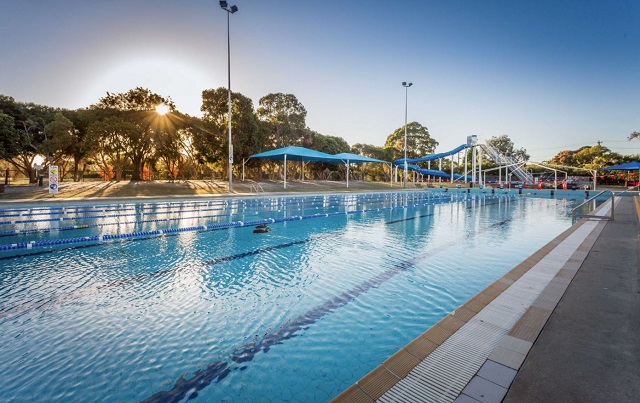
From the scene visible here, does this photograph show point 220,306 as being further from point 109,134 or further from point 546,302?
point 109,134

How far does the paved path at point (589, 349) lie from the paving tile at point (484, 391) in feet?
0.16

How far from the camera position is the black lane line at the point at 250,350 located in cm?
206

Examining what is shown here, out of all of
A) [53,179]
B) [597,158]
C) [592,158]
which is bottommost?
[53,179]

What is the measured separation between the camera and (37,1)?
12.7 metres

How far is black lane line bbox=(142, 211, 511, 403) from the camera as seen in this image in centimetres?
206

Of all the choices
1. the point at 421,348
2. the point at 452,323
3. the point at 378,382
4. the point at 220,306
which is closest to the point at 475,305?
the point at 452,323

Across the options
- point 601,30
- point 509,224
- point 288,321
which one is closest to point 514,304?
point 288,321

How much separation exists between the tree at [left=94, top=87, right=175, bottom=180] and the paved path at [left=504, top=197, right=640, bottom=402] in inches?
1024

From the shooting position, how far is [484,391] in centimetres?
173

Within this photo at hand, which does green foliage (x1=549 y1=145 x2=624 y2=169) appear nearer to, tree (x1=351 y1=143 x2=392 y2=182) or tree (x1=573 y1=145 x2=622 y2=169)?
tree (x1=573 y1=145 x2=622 y2=169)

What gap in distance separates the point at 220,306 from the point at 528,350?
3.06 metres

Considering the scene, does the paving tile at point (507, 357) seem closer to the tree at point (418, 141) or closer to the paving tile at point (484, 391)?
the paving tile at point (484, 391)

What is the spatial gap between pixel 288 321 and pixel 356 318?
747 millimetres

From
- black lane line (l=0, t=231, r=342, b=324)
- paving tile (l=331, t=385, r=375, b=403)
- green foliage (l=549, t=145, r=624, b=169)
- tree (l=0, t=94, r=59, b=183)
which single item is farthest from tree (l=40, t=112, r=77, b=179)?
green foliage (l=549, t=145, r=624, b=169)
